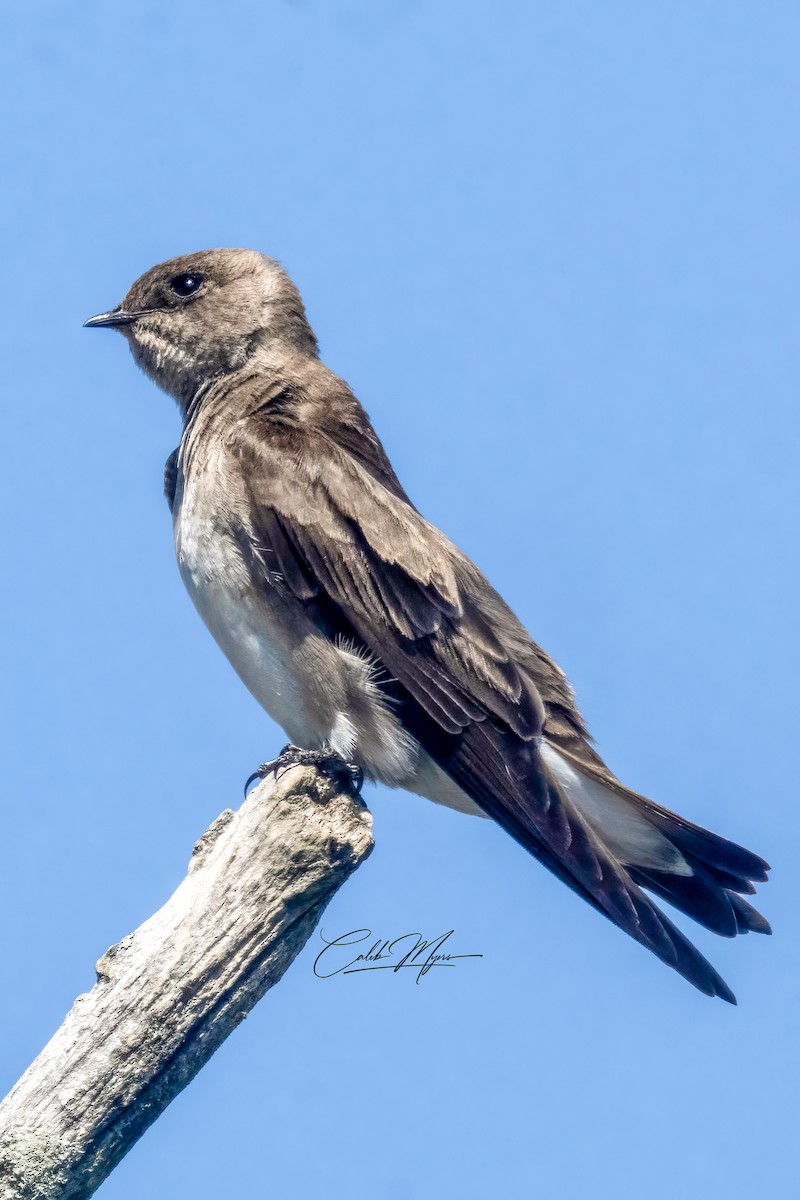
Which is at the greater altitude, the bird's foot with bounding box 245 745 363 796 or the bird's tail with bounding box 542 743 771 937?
the bird's tail with bounding box 542 743 771 937

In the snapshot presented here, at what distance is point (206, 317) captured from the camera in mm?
9133

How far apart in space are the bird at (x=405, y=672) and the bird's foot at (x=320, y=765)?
0.07 ft

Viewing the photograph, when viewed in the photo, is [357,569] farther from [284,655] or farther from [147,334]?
[147,334]

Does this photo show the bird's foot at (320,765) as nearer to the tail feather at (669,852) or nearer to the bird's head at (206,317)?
Answer: the tail feather at (669,852)

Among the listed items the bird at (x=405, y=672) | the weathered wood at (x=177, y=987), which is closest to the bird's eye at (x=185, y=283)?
the bird at (x=405, y=672)

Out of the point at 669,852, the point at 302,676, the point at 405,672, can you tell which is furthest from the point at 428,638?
the point at 669,852

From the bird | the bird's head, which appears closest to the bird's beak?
the bird's head

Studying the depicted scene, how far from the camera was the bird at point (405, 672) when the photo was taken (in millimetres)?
7281

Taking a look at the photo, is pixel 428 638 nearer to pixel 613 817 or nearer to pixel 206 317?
pixel 613 817

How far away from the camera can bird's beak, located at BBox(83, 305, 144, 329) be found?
9398 mm

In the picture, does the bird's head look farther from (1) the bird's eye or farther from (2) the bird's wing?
(2) the bird's wing

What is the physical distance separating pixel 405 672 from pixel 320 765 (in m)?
0.93

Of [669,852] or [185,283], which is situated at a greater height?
[185,283]

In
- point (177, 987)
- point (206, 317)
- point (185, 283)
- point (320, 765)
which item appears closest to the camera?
point (177, 987)
